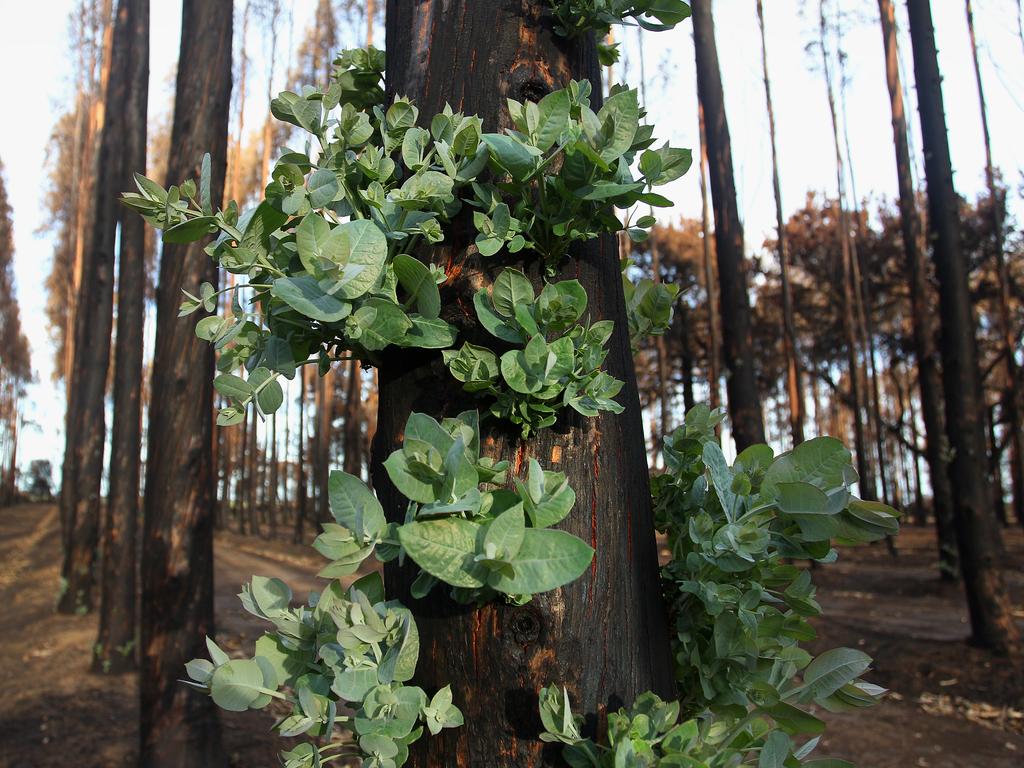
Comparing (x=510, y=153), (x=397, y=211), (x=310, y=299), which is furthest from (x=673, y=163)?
(x=310, y=299)

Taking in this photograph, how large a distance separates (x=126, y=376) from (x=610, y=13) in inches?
297

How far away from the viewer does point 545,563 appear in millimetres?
593

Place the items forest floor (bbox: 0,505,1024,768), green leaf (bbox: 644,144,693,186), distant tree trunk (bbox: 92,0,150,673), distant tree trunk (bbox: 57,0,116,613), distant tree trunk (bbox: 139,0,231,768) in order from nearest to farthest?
green leaf (bbox: 644,144,693,186) → distant tree trunk (bbox: 139,0,231,768) → forest floor (bbox: 0,505,1024,768) → distant tree trunk (bbox: 92,0,150,673) → distant tree trunk (bbox: 57,0,116,613)

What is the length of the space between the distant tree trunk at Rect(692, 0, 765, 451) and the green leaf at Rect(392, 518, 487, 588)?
7.55m

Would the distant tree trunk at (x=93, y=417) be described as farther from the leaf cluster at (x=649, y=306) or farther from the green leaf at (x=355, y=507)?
the green leaf at (x=355, y=507)

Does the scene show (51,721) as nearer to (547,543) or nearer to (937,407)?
(547,543)

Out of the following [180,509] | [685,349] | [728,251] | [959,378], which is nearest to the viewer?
[180,509]

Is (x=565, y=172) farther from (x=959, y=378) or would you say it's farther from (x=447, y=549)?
(x=959, y=378)

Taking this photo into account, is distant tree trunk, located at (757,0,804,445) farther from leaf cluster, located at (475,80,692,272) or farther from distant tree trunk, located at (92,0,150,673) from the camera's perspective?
leaf cluster, located at (475,80,692,272)

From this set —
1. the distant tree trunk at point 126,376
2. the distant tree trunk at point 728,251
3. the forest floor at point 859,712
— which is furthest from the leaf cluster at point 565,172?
the distant tree trunk at point 728,251

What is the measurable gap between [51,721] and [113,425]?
9.50 feet

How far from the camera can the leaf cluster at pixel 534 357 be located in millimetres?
720

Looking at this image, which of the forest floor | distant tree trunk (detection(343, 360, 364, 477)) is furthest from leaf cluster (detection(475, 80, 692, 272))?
distant tree trunk (detection(343, 360, 364, 477))

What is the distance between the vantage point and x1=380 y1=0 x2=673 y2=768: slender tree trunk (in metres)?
0.73
